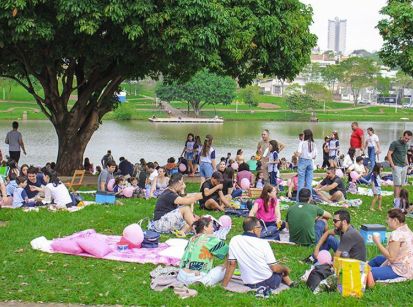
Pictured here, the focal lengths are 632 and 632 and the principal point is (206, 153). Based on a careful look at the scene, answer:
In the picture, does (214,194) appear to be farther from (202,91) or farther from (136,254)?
(202,91)

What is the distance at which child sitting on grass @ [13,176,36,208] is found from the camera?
492 inches

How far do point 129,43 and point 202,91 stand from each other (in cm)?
5551

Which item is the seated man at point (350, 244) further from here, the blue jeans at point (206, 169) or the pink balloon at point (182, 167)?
the pink balloon at point (182, 167)

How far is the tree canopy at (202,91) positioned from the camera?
70188 mm

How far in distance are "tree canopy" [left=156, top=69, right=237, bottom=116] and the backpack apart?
203 ft

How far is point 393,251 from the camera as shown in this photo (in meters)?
7.94

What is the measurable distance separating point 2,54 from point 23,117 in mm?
46781

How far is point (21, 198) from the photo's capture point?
12562mm

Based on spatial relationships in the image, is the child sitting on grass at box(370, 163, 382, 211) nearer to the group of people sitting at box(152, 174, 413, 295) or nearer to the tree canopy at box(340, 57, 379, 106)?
the group of people sitting at box(152, 174, 413, 295)

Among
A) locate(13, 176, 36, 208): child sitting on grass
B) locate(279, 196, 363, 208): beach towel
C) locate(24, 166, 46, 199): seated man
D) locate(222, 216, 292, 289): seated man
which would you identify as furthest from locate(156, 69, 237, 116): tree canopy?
locate(222, 216, 292, 289): seated man

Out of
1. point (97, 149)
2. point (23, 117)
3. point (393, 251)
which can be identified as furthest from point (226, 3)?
point (23, 117)

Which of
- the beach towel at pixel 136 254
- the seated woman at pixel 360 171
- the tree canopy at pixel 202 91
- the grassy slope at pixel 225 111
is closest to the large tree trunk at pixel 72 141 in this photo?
the seated woman at pixel 360 171

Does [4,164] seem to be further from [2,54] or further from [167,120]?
[167,120]

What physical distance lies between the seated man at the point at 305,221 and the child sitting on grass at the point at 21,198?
17.8ft
